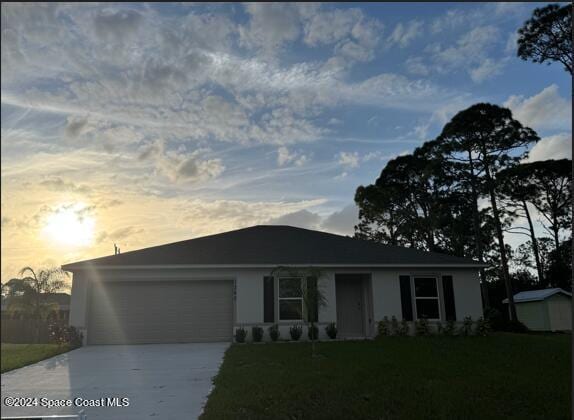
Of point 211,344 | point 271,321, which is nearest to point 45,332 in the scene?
point 211,344

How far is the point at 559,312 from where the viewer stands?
25.6 metres

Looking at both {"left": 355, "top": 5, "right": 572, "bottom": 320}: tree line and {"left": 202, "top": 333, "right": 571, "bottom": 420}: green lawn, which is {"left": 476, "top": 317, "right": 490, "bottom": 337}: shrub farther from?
{"left": 355, "top": 5, "right": 572, "bottom": 320}: tree line

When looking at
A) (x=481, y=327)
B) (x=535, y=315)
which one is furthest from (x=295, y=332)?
(x=535, y=315)

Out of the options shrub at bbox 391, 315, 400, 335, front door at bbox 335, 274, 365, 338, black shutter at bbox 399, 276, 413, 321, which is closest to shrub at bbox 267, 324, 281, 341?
front door at bbox 335, 274, 365, 338

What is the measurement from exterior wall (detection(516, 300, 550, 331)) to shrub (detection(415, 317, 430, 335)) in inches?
572

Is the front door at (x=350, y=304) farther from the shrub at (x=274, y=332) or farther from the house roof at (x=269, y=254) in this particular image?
the shrub at (x=274, y=332)

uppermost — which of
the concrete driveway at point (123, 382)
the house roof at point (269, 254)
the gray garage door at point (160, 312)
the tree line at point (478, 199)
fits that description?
the tree line at point (478, 199)

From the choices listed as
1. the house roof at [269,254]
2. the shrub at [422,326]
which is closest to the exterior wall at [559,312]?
the house roof at [269,254]

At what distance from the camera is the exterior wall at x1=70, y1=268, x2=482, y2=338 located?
1507 cm

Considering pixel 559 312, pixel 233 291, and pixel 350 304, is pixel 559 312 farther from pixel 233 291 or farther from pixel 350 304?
pixel 233 291

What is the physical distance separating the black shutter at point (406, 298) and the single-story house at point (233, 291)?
4 centimetres

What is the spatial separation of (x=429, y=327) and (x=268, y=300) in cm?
587

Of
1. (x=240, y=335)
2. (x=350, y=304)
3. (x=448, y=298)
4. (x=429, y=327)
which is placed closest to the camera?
(x=240, y=335)

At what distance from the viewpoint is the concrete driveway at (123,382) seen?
6.65 m
